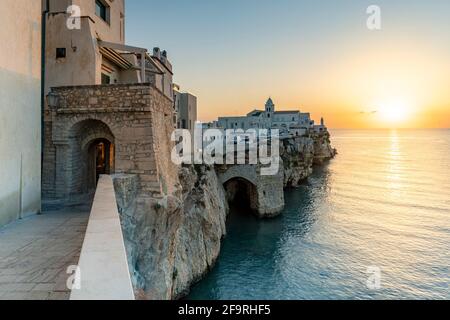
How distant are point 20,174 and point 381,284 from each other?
773 inches

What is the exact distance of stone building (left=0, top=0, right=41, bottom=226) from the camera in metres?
6.59

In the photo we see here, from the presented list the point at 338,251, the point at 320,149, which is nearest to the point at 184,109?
the point at 338,251

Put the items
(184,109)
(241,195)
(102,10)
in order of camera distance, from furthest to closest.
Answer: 1. (184,109)
2. (241,195)
3. (102,10)

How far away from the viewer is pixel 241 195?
34.9 meters

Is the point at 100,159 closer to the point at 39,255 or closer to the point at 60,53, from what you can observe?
the point at 60,53

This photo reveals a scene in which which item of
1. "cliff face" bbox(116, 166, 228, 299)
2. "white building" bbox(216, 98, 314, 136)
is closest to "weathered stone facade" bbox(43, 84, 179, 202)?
"cliff face" bbox(116, 166, 228, 299)

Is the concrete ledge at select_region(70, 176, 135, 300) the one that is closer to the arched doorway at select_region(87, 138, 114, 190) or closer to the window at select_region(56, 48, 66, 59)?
the arched doorway at select_region(87, 138, 114, 190)

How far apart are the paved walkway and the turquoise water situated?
440 inches

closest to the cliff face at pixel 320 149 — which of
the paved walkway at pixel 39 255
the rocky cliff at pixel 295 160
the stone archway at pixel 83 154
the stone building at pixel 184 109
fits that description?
the rocky cliff at pixel 295 160

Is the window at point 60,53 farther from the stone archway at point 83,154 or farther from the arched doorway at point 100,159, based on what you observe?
the arched doorway at point 100,159

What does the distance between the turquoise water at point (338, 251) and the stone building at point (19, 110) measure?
11.4 metres

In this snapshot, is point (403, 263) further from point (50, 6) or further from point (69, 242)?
point (50, 6)

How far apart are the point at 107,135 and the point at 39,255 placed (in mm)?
5796
